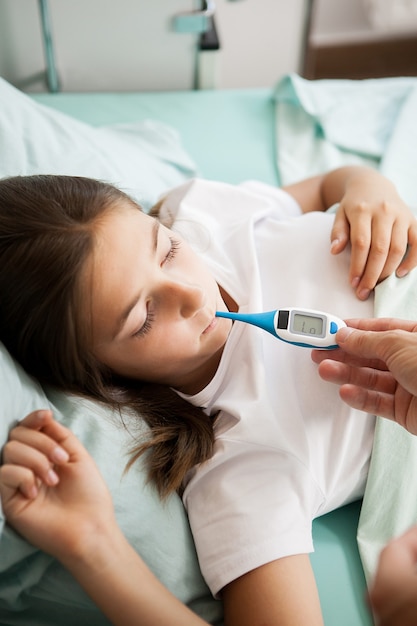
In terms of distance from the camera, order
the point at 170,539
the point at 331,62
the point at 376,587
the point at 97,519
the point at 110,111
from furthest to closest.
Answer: the point at 331,62 < the point at 110,111 < the point at 170,539 < the point at 97,519 < the point at 376,587

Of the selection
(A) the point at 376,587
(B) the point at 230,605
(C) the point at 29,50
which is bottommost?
(B) the point at 230,605

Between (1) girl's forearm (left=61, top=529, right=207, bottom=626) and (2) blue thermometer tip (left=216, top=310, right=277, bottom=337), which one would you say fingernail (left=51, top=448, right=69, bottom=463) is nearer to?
(1) girl's forearm (left=61, top=529, right=207, bottom=626)

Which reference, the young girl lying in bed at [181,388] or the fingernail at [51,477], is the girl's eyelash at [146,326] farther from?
the fingernail at [51,477]

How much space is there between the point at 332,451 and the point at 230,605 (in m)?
0.24

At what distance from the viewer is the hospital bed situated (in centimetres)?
77

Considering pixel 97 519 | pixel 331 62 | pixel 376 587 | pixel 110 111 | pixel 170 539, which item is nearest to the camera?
pixel 376 587

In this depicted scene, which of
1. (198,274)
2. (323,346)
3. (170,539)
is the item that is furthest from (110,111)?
(170,539)

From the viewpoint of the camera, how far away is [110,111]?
162 cm

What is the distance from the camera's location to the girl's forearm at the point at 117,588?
0.69 m

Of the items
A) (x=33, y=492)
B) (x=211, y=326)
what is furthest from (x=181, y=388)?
(x=33, y=492)

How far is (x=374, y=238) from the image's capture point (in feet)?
3.18

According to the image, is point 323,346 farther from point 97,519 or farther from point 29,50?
point 29,50

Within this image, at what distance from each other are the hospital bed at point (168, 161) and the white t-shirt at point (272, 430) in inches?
2.4

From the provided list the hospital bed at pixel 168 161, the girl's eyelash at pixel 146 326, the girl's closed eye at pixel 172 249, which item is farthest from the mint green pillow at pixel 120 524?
the girl's closed eye at pixel 172 249
